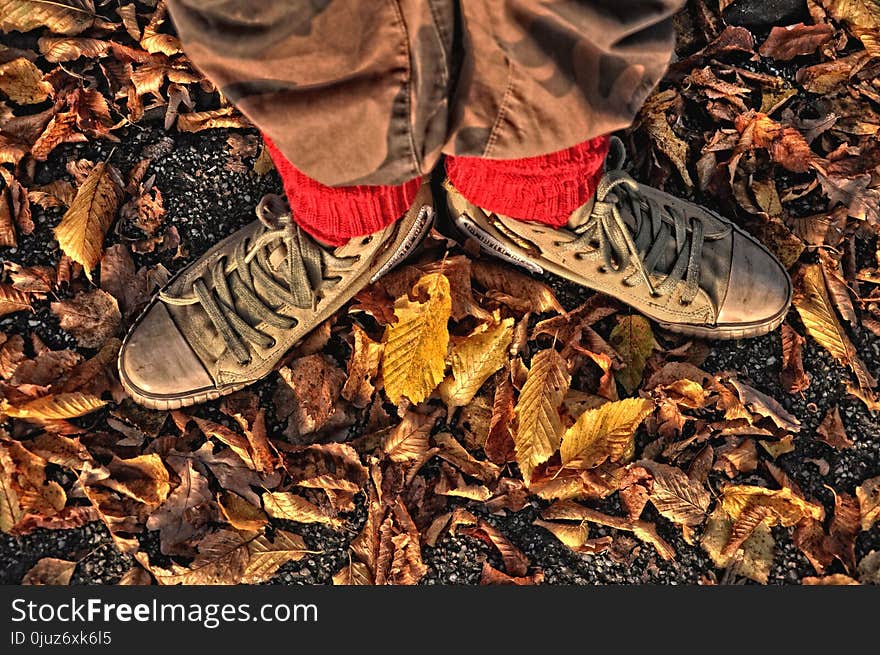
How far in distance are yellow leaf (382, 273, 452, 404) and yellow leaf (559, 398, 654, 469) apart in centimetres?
37

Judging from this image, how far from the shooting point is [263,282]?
1.81 metres

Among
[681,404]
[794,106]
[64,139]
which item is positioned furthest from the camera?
[794,106]

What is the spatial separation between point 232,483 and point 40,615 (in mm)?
543

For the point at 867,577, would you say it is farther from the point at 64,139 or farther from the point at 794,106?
the point at 64,139

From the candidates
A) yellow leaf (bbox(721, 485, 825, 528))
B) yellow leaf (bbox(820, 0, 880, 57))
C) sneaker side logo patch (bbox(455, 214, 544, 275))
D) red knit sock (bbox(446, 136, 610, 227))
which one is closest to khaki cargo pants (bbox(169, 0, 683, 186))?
red knit sock (bbox(446, 136, 610, 227))

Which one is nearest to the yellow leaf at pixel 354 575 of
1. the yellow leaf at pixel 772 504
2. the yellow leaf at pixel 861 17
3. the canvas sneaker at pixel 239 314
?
the canvas sneaker at pixel 239 314

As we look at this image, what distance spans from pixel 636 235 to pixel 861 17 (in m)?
1.14

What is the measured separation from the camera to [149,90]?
211cm

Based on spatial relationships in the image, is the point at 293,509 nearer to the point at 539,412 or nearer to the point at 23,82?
the point at 539,412

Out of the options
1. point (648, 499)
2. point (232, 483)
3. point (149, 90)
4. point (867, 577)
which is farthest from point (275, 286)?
point (867, 577)

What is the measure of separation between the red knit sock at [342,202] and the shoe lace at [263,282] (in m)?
0.10

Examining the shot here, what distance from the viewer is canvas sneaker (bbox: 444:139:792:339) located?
176 cm

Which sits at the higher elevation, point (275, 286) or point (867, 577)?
point (275, 286)

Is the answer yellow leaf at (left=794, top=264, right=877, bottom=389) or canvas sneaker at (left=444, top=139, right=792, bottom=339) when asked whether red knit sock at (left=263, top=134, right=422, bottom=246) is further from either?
yellow leaf at (left=794, top=264, right=877, bottom=389)
